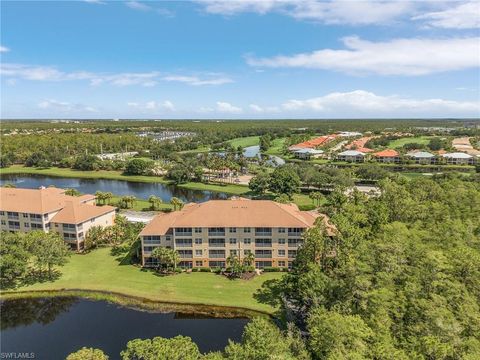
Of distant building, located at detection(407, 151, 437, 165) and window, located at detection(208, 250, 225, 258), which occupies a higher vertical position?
distant building, located at detection(407, 151, 437, 165)

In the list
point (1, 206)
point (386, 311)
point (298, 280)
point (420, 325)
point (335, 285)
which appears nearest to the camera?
point (420, 325)

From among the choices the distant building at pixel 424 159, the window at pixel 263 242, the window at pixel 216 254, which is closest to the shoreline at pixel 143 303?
the window at pixel 216 254

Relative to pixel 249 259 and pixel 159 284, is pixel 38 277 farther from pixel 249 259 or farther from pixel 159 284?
pixel 249 259

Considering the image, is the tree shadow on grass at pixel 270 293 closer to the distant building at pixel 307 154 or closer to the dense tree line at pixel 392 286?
the dense tree line at pixel 392 286

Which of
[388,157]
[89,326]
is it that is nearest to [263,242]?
[89,326]

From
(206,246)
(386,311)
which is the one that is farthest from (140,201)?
(386,311)

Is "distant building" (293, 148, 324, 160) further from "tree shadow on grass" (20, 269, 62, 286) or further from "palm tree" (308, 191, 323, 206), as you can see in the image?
"tree shadow on grass" (20, 269, 62, 286)

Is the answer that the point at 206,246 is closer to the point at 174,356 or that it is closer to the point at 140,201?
the point at 174,356

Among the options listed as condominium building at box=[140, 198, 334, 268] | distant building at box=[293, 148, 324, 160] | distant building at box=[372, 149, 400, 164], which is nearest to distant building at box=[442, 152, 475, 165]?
distant building at box=[372, 149, 400, 164]
